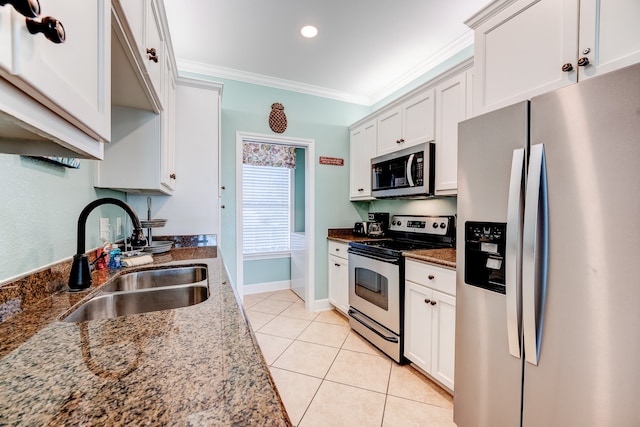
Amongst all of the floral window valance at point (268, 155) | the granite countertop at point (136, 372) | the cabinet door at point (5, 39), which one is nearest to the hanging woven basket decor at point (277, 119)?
the floral window valance at point (268, 155)

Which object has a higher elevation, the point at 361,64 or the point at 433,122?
the point at 361,64

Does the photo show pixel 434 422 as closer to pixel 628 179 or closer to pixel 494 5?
pixel 628 179

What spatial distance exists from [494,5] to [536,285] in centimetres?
143

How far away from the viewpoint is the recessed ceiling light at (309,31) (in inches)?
85.4

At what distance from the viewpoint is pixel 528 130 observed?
3.62 ft

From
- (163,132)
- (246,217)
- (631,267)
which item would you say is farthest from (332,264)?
(631,267)

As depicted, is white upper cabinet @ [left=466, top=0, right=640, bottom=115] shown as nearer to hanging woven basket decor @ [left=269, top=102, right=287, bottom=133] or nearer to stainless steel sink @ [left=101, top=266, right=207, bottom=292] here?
stainless steel sink @ [left=101, top=266, right=207, bottom=292]

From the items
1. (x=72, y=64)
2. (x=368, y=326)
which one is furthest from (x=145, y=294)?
(x=368, y=326)

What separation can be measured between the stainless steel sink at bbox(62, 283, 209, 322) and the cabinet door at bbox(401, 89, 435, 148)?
1993 millimetres

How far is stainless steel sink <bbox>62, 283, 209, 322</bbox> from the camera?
3.17 feet

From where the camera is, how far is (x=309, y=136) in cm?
319

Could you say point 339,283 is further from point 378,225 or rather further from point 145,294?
point 145,294

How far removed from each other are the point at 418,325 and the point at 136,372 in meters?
1.78

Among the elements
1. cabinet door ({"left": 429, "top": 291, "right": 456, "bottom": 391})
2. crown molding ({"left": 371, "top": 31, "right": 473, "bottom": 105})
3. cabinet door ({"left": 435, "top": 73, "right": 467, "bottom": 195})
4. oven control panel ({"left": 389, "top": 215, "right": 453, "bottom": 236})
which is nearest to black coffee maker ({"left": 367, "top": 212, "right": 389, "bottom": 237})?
oven control panel ({"left": 389, "top": 215, "right": 453, "bottom": 236})
